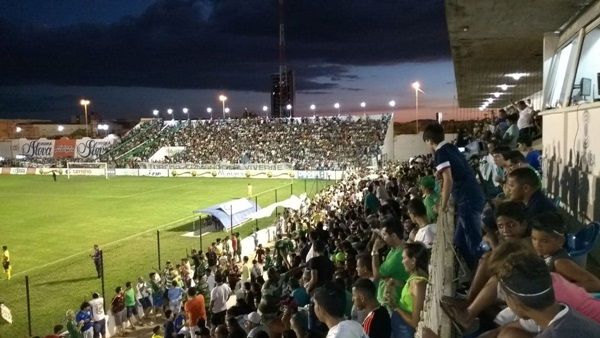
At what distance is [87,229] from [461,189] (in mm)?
23414

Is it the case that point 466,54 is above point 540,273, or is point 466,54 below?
above

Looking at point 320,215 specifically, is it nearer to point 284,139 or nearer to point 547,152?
point 547,152

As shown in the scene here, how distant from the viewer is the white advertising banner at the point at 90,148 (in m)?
70.9

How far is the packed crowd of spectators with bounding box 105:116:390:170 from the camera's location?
5506 centimetres

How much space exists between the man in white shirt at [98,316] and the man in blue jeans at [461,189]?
27.1ft

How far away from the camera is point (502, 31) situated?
1280 cm

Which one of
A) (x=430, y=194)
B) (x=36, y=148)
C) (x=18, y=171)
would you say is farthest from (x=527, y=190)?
(x=36, y=148)

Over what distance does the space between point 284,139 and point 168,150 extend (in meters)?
13.7

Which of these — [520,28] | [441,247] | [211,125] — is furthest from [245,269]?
[211,125]

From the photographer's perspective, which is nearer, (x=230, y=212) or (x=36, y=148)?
(x=230, y=212)

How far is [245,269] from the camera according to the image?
45.6ft

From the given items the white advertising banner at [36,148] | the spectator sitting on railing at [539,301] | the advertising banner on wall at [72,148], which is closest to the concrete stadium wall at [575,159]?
the spectator sitting on railing at [539,301]

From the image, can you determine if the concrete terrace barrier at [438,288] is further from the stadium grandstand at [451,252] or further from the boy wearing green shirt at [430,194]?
the boy wearing green shirt at [430,194]

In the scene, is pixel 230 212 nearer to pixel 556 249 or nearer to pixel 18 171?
pixel 556 249
